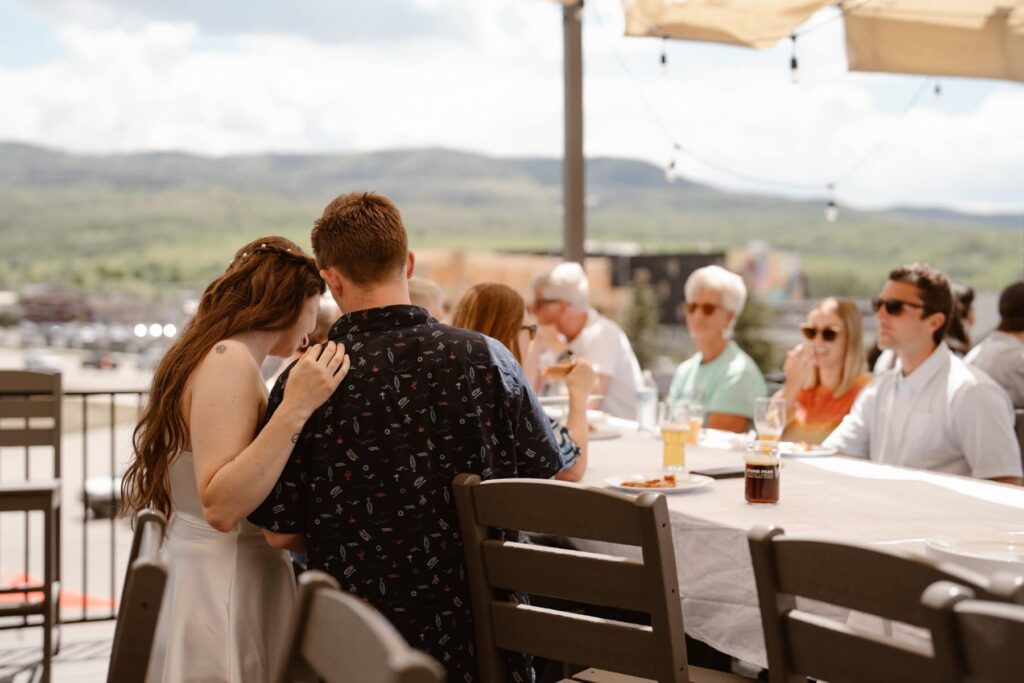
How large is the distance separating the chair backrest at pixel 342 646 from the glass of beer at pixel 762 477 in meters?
1.44

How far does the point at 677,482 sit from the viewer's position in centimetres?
254

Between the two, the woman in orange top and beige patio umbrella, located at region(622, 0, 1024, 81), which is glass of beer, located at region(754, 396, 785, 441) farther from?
beige patio umbrella, located at region(622, 0, 1024, 81)

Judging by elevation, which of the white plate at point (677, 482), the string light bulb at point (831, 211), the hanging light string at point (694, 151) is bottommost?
the white plate at point (677, 482)

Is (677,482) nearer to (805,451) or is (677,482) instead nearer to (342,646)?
(805,451)

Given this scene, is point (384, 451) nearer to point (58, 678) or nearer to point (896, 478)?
point (896, 478)

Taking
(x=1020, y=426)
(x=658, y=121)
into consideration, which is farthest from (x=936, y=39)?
(x=1020, y=426)

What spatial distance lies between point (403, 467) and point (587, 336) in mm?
2669

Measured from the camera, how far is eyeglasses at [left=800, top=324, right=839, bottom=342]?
3.90 metres

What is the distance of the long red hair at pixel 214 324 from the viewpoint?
1.98 m

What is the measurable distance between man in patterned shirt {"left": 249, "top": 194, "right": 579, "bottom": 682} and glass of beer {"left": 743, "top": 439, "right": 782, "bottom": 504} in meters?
0.71

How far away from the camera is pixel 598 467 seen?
9.55 feet

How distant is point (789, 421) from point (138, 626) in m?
3.26

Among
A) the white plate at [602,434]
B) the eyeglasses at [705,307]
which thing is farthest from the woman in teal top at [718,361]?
the white plate at [602,434]

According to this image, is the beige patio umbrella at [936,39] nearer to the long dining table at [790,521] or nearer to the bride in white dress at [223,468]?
the long dining table at [790,521]
